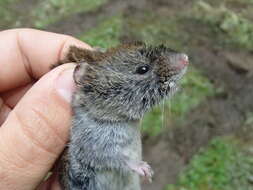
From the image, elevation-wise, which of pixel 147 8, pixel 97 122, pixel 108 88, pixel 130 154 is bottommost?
pixel 147 8

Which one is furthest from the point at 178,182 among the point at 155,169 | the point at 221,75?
the point at 221,75

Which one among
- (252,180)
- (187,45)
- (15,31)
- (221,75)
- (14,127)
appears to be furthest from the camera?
(187,45)

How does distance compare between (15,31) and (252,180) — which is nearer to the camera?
(15,31)

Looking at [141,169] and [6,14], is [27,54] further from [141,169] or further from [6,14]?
[6,14]

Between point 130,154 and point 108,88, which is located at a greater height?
point 108,88

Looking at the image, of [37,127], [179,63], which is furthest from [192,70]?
[37,127]

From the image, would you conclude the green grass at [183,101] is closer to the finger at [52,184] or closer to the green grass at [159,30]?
the green grass at [159,30]

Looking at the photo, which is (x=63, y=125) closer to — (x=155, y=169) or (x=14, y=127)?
(x=14, y=127)
